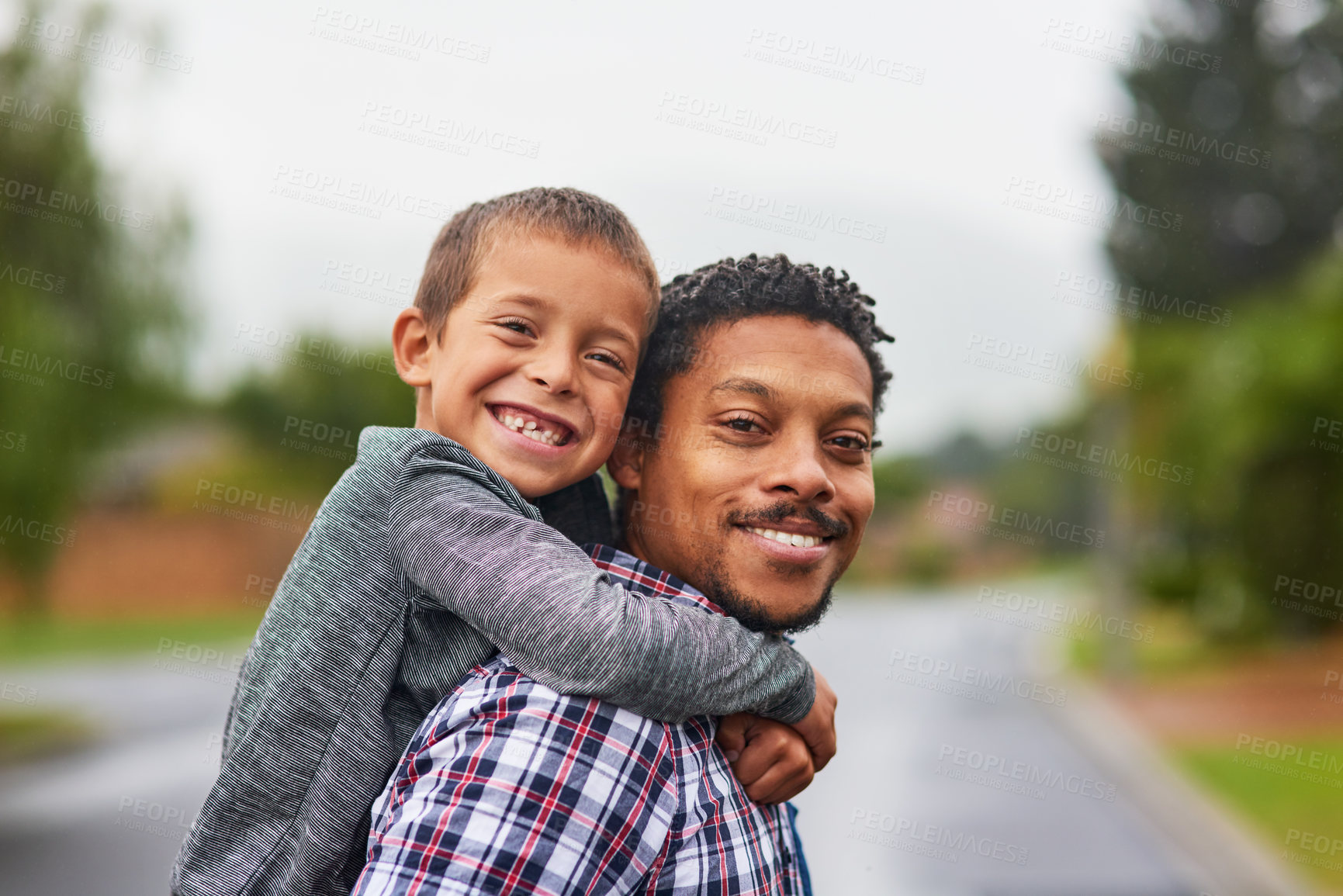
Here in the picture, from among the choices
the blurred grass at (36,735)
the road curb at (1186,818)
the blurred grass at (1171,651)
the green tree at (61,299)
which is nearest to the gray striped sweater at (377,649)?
the road curb at (1186,818)

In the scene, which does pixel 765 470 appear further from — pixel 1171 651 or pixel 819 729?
pixel 1171 651

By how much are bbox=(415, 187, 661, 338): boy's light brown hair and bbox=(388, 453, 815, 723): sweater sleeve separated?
41 centimetres

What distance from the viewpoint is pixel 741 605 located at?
6.02 ft

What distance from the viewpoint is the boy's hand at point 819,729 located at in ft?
6.07

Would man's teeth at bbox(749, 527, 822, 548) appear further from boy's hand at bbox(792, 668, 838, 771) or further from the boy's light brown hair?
the boy's light brown hair

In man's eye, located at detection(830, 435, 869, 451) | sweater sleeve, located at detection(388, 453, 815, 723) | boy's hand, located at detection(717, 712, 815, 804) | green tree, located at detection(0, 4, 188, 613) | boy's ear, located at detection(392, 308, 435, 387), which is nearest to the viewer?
sweater sleeve, located at detection(388, 453, 815, 723)

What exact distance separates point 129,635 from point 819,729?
20.8 meters

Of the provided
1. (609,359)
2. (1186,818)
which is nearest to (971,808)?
(1186,818)

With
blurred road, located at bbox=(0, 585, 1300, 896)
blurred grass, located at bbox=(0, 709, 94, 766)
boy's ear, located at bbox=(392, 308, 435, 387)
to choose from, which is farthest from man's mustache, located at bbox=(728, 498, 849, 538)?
blurred grass, located at bbox=(0, 709, 94, 766)

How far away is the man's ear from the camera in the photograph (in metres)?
2.02

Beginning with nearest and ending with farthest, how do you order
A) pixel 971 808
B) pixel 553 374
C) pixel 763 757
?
Result: pixel 763 757
pixel 553 374
pixel 971 808

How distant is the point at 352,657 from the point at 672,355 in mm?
772

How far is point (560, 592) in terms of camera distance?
1516mm

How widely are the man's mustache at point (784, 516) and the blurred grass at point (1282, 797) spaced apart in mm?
8246
